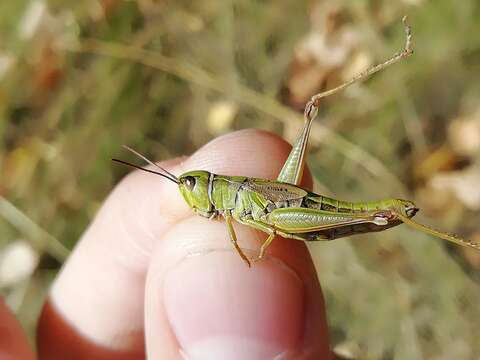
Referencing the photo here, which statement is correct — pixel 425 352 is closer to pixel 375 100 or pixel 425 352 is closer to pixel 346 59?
pixel 375 100

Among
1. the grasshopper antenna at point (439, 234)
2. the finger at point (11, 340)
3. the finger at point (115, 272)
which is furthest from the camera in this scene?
the finger at point (115, 272)

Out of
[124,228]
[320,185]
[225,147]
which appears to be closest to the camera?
[225,147]

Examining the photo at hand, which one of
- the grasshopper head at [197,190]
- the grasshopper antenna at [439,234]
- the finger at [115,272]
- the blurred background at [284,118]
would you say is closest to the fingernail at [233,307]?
the grasshopper head at [197,190]

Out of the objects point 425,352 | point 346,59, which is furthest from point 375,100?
point 425,352

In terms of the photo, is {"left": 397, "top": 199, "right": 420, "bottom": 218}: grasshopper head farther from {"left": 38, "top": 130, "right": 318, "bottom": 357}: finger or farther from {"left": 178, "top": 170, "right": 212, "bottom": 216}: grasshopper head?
{"left": 38, "top": 130, "right": 318, "bottom": 357}: finger

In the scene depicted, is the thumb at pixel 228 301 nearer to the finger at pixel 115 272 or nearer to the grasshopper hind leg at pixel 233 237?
the grasshopper hind leg at pixel 233 237

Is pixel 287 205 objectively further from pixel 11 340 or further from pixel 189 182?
pixel 11 340

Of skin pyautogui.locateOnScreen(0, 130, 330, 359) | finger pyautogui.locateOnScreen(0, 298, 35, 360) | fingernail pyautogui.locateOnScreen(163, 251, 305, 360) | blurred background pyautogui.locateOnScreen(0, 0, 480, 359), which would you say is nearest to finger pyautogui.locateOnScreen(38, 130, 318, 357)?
skin pyautogui.locateOnScreen(0, 130, 330, 359)
